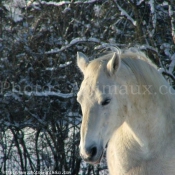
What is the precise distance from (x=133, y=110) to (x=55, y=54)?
4998 millimetres

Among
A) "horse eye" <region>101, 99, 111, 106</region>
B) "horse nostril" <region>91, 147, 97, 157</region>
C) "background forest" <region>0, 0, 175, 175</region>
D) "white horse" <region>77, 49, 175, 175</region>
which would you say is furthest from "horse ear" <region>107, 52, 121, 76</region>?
"background forest" <region>0, 0, 175, 175</region>

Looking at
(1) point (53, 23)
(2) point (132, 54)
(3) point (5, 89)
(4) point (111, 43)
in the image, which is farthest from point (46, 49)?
(2) point (132, 54)

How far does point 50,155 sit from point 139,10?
157 inches

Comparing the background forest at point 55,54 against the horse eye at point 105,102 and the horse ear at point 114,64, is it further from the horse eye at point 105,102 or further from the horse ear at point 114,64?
the horse eye at point 105,102

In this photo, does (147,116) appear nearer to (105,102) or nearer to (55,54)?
(105,102)

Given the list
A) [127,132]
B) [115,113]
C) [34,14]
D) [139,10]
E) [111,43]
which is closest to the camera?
[115,113]

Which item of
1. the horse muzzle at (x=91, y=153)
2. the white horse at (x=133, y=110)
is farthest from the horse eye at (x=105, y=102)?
the horse muzzle at (x=91, y=153)

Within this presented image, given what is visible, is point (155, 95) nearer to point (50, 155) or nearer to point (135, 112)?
point (135, 112)

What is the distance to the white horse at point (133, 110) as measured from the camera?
3.16 m

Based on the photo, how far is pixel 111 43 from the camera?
6.84 meters

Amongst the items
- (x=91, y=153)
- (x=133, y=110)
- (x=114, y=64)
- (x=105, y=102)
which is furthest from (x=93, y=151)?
(x=114, y=64)

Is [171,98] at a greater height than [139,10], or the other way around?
[139,10]

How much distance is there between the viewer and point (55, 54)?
8.12m

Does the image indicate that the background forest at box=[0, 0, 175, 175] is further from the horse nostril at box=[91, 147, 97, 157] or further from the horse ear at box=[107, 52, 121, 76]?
the horse nostril at box=[91, 147, 97, 157]
